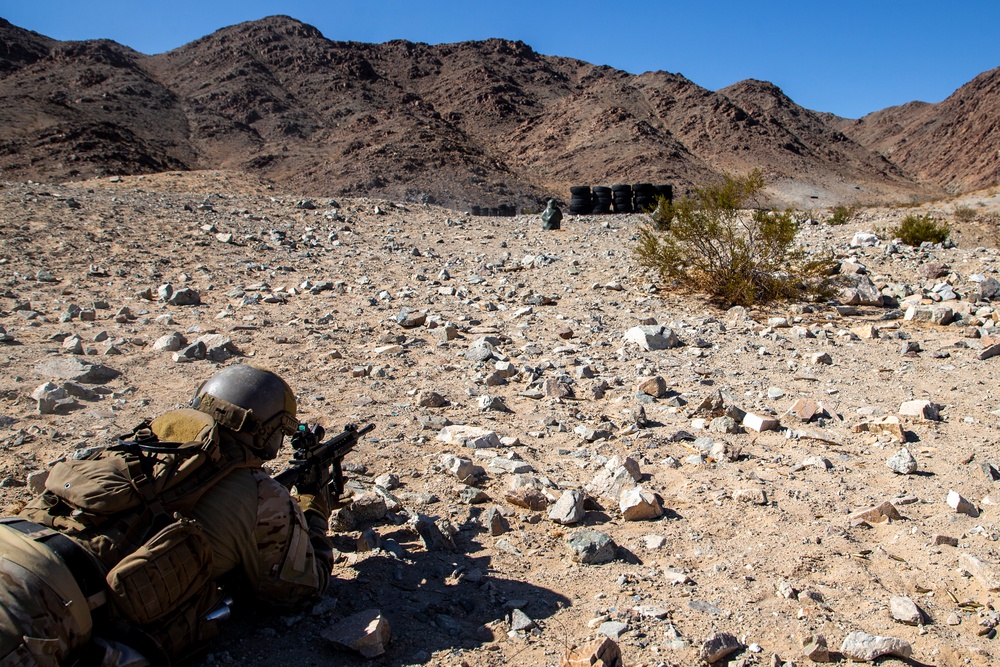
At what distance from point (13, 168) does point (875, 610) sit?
3385cm

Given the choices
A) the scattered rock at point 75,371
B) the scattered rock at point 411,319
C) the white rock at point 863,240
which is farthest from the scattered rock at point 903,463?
the white rock at point 863,240

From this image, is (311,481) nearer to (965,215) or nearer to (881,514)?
(881,514)

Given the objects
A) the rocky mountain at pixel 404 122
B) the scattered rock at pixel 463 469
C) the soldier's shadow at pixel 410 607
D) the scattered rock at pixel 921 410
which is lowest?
the soldier's shadow at pixel 410 607

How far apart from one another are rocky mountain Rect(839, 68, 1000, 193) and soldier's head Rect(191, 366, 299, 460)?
53613mm

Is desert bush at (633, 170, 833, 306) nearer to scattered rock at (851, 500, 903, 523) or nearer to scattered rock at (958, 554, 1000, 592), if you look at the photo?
scattered rock at (851, 500, 903, 523)

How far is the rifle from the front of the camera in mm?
2773

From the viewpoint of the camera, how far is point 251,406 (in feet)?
8.09

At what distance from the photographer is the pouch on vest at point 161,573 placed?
1.95 m

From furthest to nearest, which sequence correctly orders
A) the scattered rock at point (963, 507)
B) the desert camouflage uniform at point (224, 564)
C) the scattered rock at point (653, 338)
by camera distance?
the scattered rock at point (653, 338), the scattered rock at point (963, 507), the desert camouflage uniform at point (224, 564)

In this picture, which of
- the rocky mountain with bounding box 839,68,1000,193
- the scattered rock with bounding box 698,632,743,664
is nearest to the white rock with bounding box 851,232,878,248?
the scattered rock with bounding box 698,632,743,664

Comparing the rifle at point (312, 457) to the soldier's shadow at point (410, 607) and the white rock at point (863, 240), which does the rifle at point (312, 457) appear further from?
the white rock at point (863, 240)

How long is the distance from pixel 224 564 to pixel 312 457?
2.00ft

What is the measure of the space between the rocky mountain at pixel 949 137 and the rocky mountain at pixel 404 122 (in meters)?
0.64

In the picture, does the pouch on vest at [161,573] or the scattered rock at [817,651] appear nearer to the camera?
the pouch on vest at [161,573]
